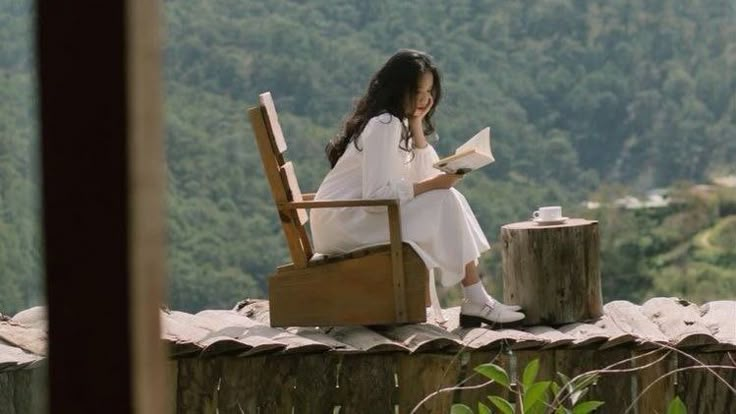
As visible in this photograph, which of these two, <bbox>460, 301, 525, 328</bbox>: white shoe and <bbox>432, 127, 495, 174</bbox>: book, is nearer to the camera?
<bbox>432, 127, 495, 174</bbox>: book

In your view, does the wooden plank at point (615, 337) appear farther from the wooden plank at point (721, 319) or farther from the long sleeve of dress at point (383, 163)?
the long sleeve of dress at point (383, 163)

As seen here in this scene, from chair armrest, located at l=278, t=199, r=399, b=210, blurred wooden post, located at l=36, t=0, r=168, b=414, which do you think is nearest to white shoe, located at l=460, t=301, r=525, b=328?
chair armrest, located at l=278, t=199, r=399, b=210

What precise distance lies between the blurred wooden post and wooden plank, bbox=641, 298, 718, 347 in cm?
381

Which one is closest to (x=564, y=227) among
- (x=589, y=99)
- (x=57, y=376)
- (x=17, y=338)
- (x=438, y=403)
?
(x=438, y=403)

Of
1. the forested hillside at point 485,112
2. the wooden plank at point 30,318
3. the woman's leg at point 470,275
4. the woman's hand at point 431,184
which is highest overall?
the forested hillside at point 485,112

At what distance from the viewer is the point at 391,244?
516 cm

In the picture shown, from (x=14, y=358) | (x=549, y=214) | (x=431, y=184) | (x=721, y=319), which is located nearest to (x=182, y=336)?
(x=14, y=358)

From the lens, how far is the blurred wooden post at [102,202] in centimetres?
119

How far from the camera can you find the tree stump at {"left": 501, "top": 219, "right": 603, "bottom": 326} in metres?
5.42

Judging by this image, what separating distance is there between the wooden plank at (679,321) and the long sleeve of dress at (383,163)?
37.3 inches

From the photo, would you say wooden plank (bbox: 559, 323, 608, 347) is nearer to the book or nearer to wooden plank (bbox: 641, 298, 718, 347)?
wooden plank (bbox: 641, 298, 718, 347)

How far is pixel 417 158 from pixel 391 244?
46cm

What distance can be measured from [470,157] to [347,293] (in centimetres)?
61

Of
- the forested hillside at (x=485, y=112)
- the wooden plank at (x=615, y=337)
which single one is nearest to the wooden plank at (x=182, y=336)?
the wooden plank at (x=615, y=337)
